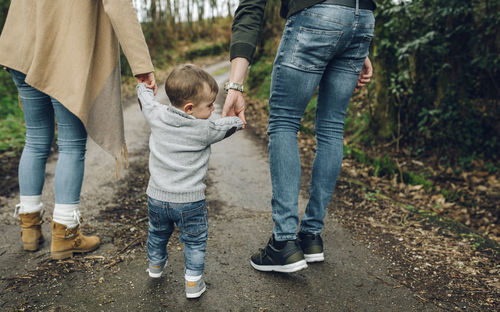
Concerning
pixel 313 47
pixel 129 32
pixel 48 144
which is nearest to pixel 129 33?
pixel 129 32

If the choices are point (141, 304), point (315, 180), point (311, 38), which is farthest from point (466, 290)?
point (141, 304)

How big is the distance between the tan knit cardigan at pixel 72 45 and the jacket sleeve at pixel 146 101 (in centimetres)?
13

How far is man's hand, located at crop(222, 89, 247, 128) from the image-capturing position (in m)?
1.89

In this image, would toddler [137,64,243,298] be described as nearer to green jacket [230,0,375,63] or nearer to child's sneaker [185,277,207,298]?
child's sneaker [185,277,207,298]

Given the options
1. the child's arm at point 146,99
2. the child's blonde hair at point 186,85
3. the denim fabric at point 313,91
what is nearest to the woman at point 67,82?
the child's arm at point 146,99

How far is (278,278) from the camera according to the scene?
2154 millimetres

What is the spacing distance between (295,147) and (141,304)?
3.72 feet

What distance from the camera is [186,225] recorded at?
75.2 inches

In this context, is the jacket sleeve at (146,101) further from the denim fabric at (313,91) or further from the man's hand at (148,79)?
the denim fabric at (313,91)

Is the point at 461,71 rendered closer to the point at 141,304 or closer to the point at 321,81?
the point at 321,81

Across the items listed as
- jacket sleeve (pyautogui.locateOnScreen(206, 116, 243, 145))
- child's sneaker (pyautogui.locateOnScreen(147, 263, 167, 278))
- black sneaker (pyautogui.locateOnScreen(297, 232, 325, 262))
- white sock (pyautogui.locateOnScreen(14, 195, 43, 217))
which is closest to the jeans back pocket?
jacket sleeve (pyautogui.locateOnScreen(206, 116, 243, 145))

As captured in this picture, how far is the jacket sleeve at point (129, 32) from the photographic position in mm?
2049

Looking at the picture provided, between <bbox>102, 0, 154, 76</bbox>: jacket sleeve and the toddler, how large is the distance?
0.29 m

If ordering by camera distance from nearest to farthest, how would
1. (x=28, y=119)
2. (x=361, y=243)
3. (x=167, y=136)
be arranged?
(x=167, y=136) < (x=28, y=119) < (x=361, y=243)
